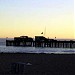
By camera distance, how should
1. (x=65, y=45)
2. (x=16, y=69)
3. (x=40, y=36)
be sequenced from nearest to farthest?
(x=16, y=69), (x=65, y=45), (x=40, y=36)

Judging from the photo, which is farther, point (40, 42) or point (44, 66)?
point (40, 42)

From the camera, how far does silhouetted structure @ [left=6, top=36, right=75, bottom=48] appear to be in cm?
7689

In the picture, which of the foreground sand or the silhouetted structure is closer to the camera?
the foreground sand

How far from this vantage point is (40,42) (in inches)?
3078

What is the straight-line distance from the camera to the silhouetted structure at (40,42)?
7689cm

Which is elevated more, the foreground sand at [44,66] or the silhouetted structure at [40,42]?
the silhouetted structure at [40,42]

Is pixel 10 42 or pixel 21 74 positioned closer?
pixel 21 74

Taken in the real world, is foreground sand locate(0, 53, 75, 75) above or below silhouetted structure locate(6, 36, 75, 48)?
below

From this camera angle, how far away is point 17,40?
3159 inches

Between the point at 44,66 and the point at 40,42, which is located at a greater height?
the point at 40,42

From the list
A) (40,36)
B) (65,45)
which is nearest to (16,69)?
(65,45)

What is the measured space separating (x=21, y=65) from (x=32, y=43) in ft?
210

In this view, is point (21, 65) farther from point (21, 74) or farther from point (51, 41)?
point (51, 41)

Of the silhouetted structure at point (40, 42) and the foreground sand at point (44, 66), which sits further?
the silhouetted structure at point (40, 42)
